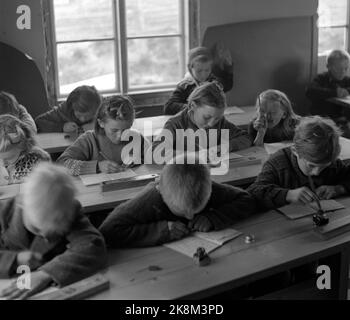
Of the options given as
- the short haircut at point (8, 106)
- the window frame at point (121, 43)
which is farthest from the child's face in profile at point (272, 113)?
the window frame at point (121, 43)

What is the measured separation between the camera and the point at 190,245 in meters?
2.13

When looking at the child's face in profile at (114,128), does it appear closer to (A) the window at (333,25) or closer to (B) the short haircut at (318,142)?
(B) the short haircut at (318,142)

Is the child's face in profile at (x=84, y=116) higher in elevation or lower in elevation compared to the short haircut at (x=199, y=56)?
lower

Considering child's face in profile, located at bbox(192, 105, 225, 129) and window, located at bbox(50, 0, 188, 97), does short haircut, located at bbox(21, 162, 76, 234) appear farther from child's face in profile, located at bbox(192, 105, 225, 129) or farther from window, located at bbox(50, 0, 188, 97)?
window, located at bbox(50, 0, 188, 97)

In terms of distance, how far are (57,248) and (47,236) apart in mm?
79

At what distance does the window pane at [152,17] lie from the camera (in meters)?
5.22

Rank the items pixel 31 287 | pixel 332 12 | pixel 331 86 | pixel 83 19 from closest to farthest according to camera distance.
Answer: pixel 31 287 → pixel 83 19 → pixel 331 86 → pixel 332 12

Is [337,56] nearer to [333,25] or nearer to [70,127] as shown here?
[333,25]

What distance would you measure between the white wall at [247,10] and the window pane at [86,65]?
92 centimetres

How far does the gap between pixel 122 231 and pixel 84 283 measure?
13.6 inches

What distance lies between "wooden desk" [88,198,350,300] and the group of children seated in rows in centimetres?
9

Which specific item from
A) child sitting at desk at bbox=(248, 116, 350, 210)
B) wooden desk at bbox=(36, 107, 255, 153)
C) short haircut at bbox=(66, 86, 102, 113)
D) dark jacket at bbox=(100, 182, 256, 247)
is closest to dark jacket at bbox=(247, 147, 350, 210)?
child sitting at desk at bbox=(248, 116, 350, 210)

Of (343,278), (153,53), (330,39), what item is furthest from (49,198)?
(330,39)

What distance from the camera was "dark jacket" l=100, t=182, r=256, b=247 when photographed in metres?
2.14
